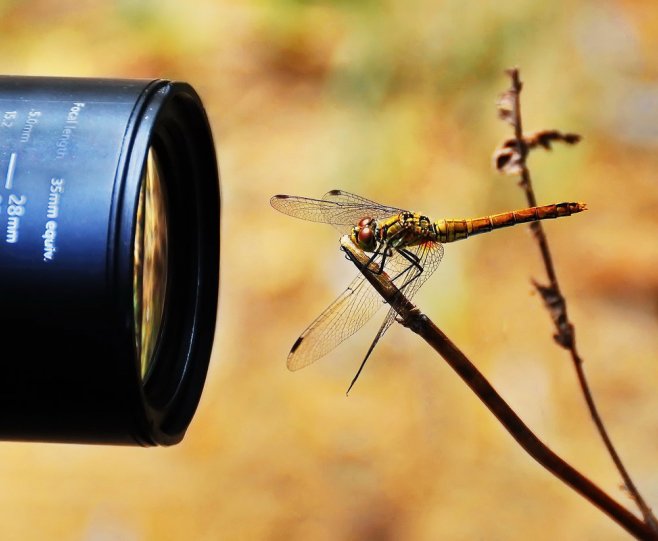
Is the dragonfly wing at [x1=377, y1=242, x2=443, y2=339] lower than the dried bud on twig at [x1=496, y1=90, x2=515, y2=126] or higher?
lower

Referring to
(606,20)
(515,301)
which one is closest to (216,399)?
(515,301)

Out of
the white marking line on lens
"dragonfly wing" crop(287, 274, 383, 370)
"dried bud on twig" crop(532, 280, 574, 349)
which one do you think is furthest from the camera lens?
"dried bud on twig" crop(532, 280, 574, 349)

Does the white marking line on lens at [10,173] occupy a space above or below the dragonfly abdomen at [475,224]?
above

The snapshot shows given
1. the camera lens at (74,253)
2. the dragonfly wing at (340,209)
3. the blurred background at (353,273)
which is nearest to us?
the camera lens at (74,253)

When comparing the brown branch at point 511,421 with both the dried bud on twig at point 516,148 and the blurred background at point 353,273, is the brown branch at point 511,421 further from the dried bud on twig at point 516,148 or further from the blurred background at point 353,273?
the blurred background at point 353,273

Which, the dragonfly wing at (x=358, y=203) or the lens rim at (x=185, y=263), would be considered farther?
the dragonfly wing at (x=358, y=203)

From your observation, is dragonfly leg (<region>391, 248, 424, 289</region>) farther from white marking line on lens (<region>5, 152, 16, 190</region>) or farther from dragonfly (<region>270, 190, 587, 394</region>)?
white marking line on lens (<region>5, 152, 16, 190</region>)

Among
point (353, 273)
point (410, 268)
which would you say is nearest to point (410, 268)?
point (410, 268)

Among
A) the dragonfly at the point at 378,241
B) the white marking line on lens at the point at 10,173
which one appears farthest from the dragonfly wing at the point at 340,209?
the white marking line on lens at the point at 10,173
